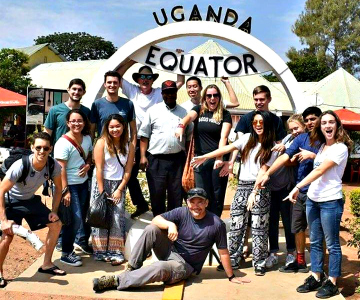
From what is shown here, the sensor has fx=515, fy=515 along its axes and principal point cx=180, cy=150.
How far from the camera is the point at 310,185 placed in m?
4.82

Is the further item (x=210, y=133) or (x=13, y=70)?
(x=13, y=70)

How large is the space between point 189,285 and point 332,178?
5.52ft

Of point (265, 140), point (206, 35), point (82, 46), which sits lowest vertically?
point (265, 140)

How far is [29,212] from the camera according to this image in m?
4.86

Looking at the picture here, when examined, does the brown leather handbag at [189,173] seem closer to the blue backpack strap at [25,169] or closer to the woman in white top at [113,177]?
the woman in white top at [113,177]

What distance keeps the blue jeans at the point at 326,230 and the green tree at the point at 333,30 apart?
115ft

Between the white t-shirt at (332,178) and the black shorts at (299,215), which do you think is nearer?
the white t-shirt at (332,178)

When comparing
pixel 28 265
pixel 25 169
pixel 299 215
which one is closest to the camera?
pixel 25 169

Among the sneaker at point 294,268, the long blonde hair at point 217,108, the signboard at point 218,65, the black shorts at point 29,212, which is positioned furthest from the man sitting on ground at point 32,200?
the signboard at point 218,65

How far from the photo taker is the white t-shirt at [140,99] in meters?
6.13

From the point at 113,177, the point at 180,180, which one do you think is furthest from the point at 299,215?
the point at 113,177

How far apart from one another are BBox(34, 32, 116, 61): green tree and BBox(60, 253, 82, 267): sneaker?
6301 centimetres

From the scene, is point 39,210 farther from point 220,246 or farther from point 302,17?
point 302,17

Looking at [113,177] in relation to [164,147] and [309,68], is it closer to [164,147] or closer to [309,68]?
[164,147]
